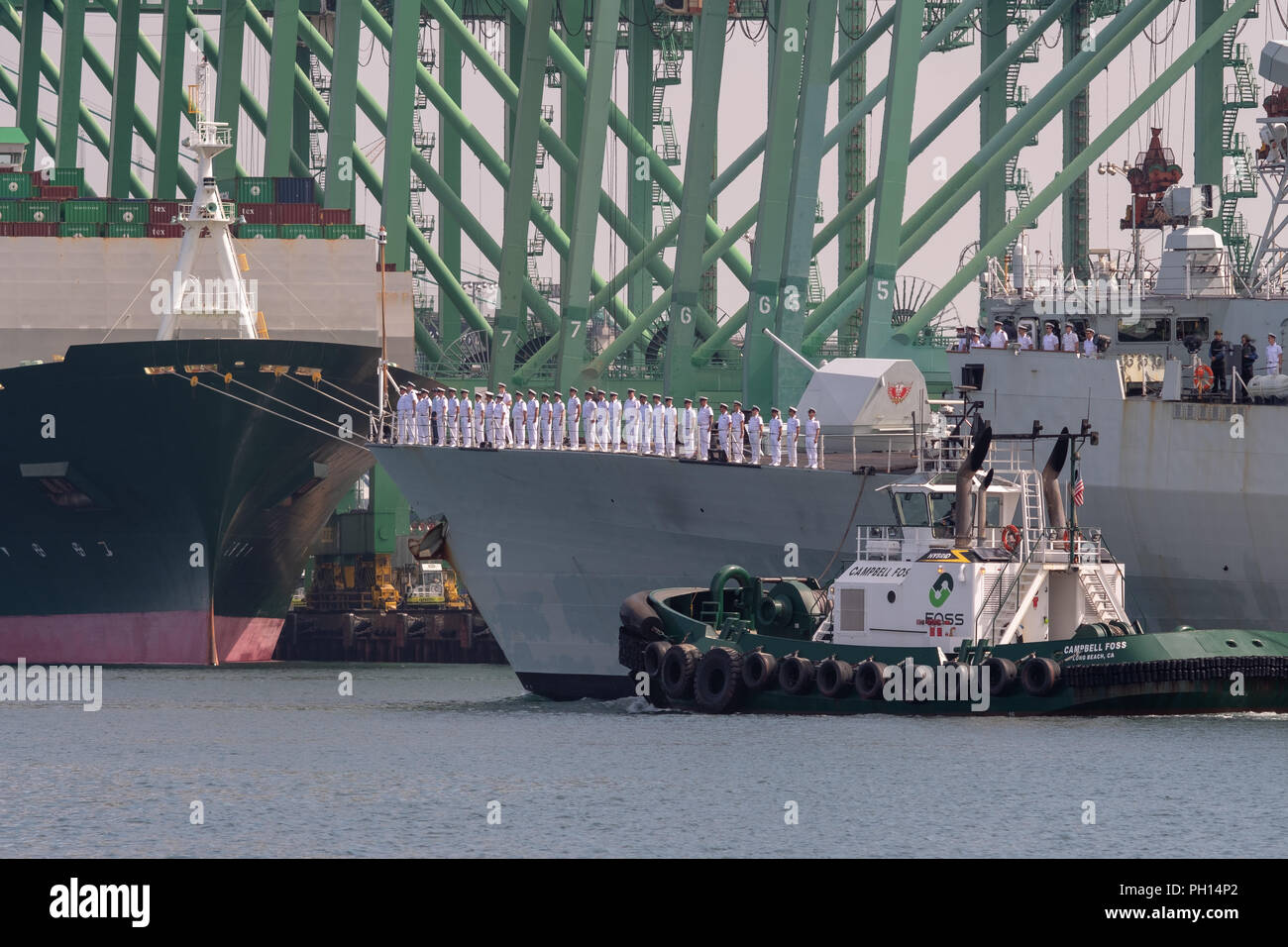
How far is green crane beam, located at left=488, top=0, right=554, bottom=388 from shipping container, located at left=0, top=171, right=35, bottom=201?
13959 millimetres

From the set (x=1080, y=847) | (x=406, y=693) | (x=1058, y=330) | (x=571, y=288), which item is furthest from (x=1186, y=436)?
(x=571, y=288)

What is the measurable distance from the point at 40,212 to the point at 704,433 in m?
29.7

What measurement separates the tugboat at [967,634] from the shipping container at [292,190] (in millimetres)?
31104

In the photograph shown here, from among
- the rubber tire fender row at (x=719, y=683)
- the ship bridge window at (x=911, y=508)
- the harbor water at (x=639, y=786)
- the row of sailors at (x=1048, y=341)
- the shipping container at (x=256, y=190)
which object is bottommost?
the harbor water at (x=639, y=786)

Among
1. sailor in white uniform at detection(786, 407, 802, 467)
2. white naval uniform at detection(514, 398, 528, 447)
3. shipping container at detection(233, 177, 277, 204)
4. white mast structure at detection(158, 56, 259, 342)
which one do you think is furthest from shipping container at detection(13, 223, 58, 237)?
sailor in white uniform at detection(786, 407, 802, 467)

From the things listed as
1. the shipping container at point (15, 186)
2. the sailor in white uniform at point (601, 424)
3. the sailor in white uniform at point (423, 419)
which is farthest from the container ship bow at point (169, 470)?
the sailor in white uniform at point (601, 424)

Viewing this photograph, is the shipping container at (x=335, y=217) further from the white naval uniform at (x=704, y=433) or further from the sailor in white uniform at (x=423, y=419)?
the white naval uniform at (x=704, y=433)

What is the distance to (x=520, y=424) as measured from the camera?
4597 centimetres

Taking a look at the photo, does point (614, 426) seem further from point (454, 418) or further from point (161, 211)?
point (161, 211)

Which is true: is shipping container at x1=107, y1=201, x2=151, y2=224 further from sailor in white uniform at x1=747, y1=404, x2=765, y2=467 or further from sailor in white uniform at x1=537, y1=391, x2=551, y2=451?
sailor in white uniform at x1=747, y1=404, x2=765, y2=467

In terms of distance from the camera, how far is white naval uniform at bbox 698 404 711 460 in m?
44.5

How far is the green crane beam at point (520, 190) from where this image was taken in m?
63.3

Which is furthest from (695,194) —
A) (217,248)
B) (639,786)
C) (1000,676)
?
(639,786)
